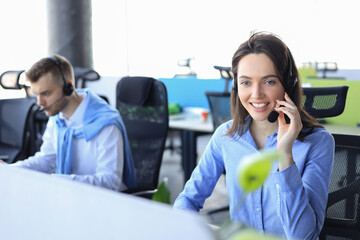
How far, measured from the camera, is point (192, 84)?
3791 mm

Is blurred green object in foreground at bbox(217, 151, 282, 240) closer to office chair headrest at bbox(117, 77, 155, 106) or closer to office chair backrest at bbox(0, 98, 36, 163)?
office chair headrest at bbox(117, 77, 155, 106)

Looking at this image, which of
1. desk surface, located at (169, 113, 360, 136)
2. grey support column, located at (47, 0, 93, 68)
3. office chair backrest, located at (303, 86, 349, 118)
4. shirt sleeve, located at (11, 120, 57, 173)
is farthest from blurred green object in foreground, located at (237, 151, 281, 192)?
grey support column, located at (47, 0, 93, 68)

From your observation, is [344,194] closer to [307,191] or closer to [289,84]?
[307,191]

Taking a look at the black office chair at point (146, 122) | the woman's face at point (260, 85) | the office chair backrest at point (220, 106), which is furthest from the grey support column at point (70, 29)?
the woman's face at point (260, 85)

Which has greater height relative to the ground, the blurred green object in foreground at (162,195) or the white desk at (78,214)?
the white desk at (78,214)

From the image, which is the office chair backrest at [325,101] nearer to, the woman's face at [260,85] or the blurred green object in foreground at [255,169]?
the woman's face at [260,85]

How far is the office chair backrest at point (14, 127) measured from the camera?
2.54 m

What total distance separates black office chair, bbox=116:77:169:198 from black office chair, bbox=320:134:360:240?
2.75 ft

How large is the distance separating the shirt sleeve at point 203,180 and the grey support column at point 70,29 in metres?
4.11

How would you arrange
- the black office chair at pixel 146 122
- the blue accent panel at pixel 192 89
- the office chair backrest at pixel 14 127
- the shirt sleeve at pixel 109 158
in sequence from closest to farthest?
the shirt sleeve at pixel 109 158
the black office chair at pixel 146 122
the office chair backrest at pixel 14 127
the blue accent panel at pixel 192 89

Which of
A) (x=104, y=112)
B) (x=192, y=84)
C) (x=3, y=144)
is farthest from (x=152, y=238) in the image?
(x=192, y=84)

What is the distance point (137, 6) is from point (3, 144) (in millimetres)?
5133

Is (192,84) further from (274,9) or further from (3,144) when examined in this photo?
(274,9)

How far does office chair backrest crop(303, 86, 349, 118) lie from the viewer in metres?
1.38
